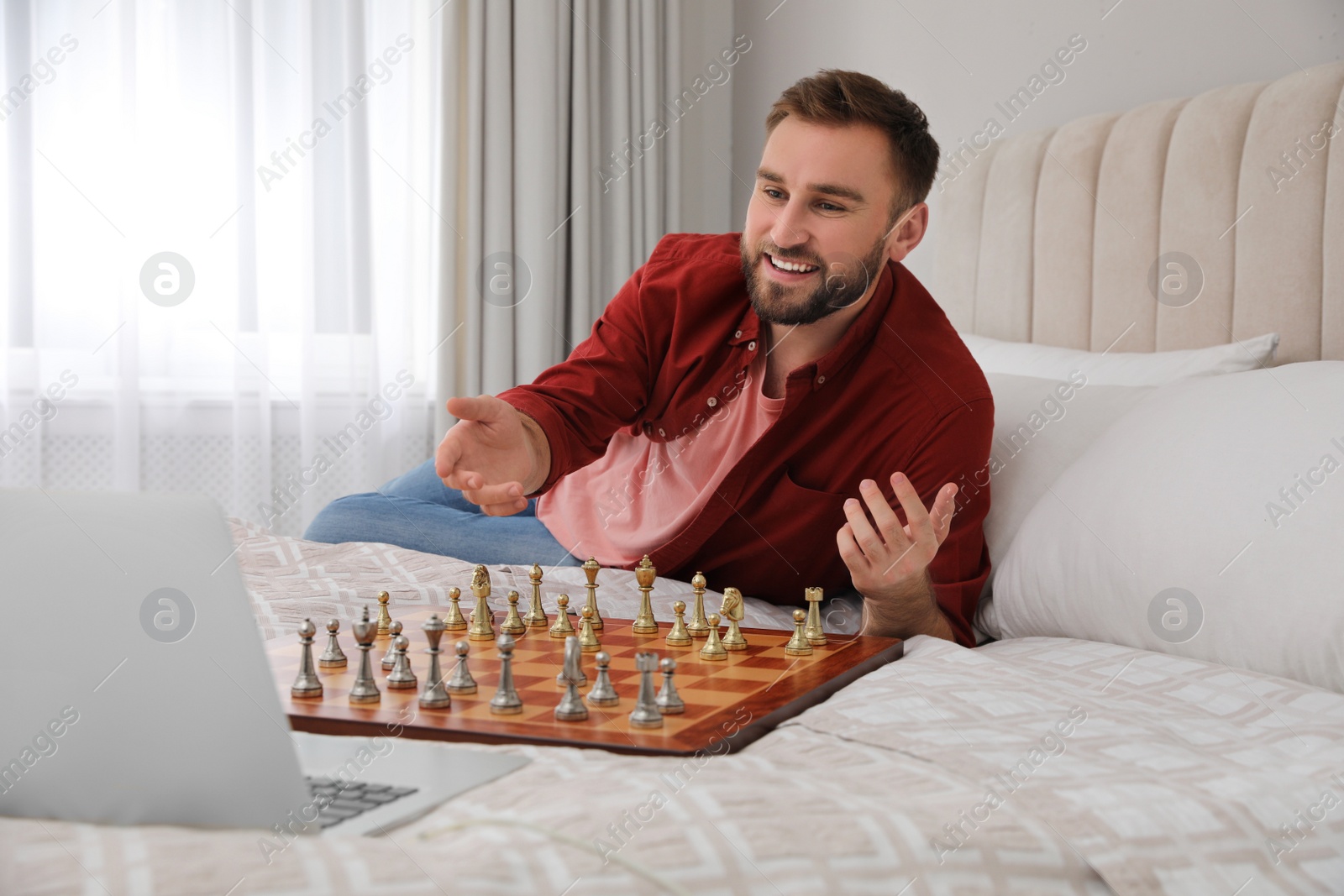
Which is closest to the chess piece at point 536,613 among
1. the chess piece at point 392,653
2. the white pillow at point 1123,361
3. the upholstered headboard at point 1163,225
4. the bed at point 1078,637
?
the bed at point 1078,637

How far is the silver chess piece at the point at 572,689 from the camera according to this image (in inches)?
38.3

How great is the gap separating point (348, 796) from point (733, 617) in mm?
666

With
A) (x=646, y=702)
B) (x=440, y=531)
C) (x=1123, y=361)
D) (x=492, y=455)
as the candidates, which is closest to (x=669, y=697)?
(x=646, y=702)

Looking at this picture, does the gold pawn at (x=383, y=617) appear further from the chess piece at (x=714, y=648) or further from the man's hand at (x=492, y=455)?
the chess piece at (x=714, y=648)

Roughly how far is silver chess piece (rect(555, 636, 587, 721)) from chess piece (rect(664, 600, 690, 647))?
0.85 ft

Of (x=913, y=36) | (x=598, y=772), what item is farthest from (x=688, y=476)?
(x=913, y=36)

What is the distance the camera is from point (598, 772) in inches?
32.9

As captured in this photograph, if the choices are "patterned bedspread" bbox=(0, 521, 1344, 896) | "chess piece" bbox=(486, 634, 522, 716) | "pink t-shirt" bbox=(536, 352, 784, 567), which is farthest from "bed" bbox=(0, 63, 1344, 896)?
"pink t-shirt" bbox=(536, 352, 784, 567)

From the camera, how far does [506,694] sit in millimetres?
1011

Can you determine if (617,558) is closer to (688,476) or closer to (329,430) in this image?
(688,476)

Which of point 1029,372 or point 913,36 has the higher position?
point 913,36

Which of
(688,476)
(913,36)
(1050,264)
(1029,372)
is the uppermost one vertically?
(913,36)

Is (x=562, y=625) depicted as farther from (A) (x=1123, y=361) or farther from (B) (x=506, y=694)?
(A) (x=1123, y=361)

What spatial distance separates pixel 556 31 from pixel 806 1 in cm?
77
